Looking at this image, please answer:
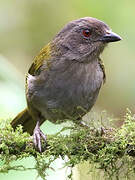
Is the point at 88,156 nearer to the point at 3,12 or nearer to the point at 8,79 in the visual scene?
the point at 8,79

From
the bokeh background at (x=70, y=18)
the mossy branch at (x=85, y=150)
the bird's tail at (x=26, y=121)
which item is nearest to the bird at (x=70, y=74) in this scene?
the bird's tail at (x=26, y=121)

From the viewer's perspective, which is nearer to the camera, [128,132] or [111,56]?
[128,132]

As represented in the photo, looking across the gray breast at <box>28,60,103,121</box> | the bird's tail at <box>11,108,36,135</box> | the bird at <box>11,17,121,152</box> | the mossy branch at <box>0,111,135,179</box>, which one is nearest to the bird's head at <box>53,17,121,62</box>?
the bird at <box>11,17,121,152</box>

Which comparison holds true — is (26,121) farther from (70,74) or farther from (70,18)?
(70,18)

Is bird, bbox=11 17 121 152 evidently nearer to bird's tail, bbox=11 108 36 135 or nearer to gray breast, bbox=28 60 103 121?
gray breast, bbox=28 60 103 121

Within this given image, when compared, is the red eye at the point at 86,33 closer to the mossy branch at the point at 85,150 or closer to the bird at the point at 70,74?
the bird at the point at 70,74

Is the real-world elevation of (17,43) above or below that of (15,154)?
above

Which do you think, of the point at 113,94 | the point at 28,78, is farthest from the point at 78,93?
the point at 113,94

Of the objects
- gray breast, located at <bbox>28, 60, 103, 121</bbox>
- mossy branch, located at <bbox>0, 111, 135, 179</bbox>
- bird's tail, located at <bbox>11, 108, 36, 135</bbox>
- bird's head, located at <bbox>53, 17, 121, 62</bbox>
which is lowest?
bird's tail, located at <bbox>11, 108, 36, 135</bbox>
